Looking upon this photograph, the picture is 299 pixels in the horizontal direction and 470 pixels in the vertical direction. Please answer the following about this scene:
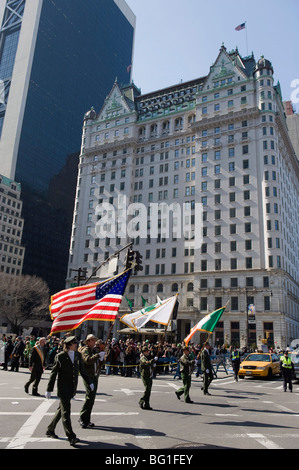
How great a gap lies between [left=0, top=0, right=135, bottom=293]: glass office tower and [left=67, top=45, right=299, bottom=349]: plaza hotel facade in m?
39.7

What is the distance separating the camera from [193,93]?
261ft

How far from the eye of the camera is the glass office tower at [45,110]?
378ft

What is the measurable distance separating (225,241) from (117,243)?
2230 centimetres

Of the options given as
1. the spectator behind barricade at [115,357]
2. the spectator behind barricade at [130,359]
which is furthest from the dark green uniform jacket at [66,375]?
the spectator behind barricade at [115,357]

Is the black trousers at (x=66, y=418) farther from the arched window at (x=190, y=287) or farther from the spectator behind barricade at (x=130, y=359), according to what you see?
the arched window at (x=190, y=287)

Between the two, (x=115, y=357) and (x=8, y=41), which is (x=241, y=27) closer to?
(x=115, y=357)

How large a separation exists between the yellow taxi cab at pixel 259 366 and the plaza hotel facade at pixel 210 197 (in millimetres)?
33491

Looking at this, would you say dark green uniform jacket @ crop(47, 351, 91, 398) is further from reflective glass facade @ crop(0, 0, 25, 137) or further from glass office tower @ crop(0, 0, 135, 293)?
reflective glass facade @ crop(0, 0, 25, 137)

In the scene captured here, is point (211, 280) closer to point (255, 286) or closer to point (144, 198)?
point (255, 286)

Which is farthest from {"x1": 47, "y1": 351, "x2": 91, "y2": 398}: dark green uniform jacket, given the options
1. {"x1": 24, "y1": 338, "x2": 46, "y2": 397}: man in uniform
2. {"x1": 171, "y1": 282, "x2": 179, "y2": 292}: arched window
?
{"x1": 171, "y1": 282, "x2": 179, "y2": 292}: arched window

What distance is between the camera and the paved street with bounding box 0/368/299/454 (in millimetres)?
7332

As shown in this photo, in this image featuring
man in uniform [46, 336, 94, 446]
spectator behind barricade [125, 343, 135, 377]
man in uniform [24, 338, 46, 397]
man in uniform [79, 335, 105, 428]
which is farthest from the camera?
spectator behind barricade [125, 343, 135, 377]

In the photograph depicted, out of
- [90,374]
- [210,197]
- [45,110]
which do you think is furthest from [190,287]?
[45,110]
